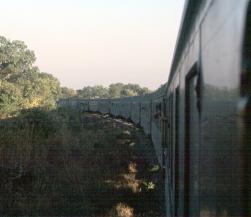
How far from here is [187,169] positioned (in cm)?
321

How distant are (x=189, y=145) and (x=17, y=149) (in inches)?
621

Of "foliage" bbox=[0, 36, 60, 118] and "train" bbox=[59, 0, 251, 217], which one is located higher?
"foliage" bbox=[0, 36, 60, 118]

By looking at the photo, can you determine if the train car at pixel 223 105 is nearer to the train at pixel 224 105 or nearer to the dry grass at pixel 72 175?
the train at pixel 224 105

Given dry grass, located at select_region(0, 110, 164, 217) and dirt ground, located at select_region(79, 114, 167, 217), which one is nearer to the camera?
dirt ground, located at select_region(79, 114, 167, 217)

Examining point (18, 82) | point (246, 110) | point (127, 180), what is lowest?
point (246, 110)

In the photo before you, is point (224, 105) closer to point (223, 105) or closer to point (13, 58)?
point (223, 105)

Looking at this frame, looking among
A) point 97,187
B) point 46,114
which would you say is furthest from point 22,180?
point 46,114

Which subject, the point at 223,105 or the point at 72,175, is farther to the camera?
the point at 72,175

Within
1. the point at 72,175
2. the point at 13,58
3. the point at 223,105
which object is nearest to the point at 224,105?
the point at 223,105

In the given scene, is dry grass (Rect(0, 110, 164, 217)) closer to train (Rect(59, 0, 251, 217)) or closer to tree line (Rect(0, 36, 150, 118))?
tree line (Rect(0, 36, 150, 118))

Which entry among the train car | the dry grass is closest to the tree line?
the dry grass

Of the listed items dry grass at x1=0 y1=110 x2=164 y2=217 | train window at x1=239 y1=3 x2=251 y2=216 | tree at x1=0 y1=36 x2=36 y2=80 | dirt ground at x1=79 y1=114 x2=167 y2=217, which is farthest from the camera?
tree at x1=0 y1=36 x2=36 y2=80

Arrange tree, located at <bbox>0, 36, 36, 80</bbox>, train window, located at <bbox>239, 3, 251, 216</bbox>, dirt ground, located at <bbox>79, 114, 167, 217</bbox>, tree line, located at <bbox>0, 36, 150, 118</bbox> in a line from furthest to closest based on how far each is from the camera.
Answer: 1. tree, located at <bbox>0, 36, 36, 80</bbox>
2. tree line, located at <bbox>0, 36, 150, 118</bbox>
3. dirt ground, located at <bbox>79, 114, 167, 217</bbox>
4. train window, located at <bbox>239, 3, 251, 216</bbox>

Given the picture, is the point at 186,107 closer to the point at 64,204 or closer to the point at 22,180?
the point at 64,204
